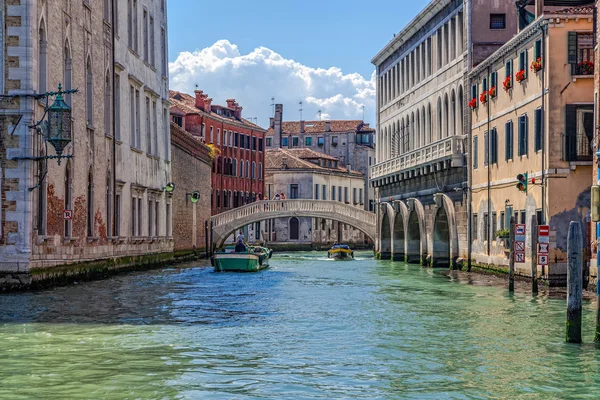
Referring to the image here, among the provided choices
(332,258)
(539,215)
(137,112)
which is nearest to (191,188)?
(332,258)

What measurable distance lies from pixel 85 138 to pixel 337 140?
2311 inches

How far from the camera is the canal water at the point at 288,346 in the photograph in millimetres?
10133

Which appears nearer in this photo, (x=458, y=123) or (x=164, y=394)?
(x=164, y=394)

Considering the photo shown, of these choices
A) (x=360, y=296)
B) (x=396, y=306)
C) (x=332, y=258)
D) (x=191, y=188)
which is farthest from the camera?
(x=332, y=258)

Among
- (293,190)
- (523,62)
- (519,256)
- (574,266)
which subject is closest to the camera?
(574,266)

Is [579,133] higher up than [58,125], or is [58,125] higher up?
[579,133]

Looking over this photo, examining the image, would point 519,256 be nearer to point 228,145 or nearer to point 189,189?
point 189,189

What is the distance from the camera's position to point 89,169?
25.1 metres

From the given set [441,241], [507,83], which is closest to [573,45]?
[507,83]

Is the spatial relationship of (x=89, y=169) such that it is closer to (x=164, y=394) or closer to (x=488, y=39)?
(x=488, y=39)

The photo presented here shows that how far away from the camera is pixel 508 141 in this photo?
27516 millimetres

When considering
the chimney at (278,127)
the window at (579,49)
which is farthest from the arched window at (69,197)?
the chimney at (278,127)

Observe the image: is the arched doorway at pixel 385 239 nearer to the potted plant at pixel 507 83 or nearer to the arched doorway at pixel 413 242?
the arched doorway at pixel 413 242

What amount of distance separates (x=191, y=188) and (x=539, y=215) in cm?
2068
